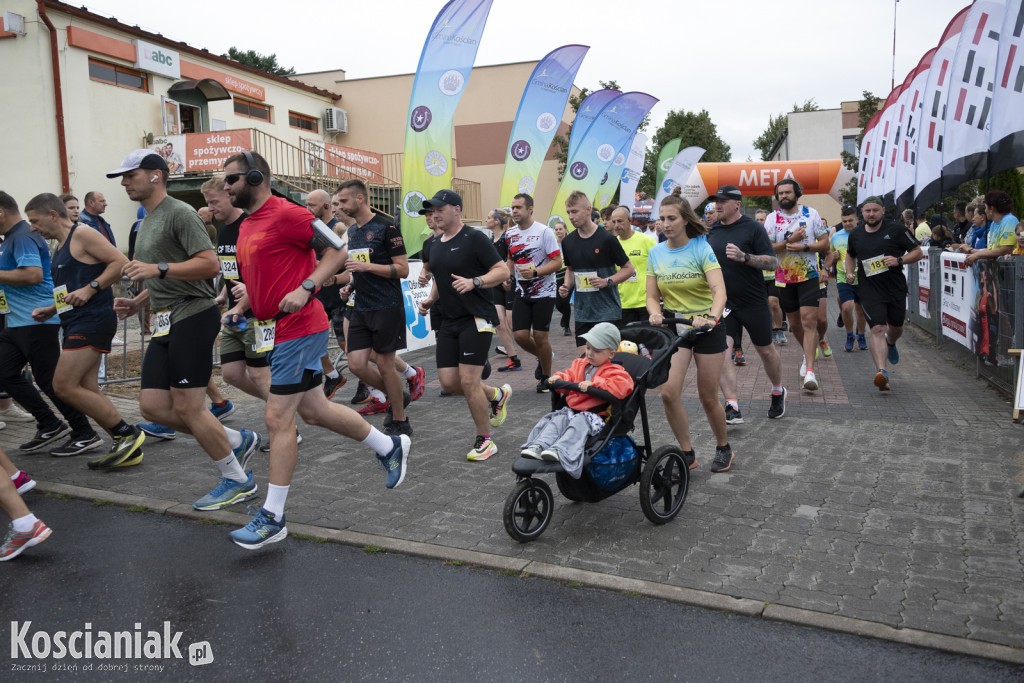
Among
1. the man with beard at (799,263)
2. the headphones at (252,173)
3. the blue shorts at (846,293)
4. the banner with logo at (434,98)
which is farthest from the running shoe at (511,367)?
the headphones at (252,173)

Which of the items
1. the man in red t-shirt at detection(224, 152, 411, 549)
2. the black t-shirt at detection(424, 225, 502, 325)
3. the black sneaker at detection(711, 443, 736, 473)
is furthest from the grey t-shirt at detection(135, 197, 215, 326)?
the black sneaker at detection(711, 443, 736, 473)

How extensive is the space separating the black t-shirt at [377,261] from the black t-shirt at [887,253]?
4982 millimetres

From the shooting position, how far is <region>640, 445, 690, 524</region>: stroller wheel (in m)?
4.29

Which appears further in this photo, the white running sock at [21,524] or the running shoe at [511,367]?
the running shoe at [511,367]

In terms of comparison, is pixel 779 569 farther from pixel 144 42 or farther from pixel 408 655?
pixel 144 42

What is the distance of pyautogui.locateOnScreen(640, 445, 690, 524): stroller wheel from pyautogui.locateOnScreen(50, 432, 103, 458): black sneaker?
4619 millimetres

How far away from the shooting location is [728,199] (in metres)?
6.35

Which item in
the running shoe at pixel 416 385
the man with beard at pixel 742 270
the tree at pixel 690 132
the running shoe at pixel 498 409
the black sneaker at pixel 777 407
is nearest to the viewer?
the man with beard at pixel 742 270

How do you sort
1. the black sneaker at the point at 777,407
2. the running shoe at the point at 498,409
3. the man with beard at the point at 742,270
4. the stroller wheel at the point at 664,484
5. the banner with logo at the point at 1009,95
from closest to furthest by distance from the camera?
the stroller wheel at the point at 664,484, the man with beard at the point at 742,270, the running shoe at the point at 498,409, the black sneaker at the point at 777,407, the banner with logo at the point at 1009,95

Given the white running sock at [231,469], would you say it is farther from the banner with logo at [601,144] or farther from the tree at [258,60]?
the tree at [258,60]

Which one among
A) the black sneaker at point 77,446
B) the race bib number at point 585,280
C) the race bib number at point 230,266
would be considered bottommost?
the black sneaker at point 77,446

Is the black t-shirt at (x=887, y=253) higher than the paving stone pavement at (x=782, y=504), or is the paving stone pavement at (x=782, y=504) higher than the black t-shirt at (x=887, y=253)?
the black t-shirt at (x=887, y=253)

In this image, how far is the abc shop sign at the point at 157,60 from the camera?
20.0m

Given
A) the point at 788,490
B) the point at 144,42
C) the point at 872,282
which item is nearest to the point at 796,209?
the point at 872,282
